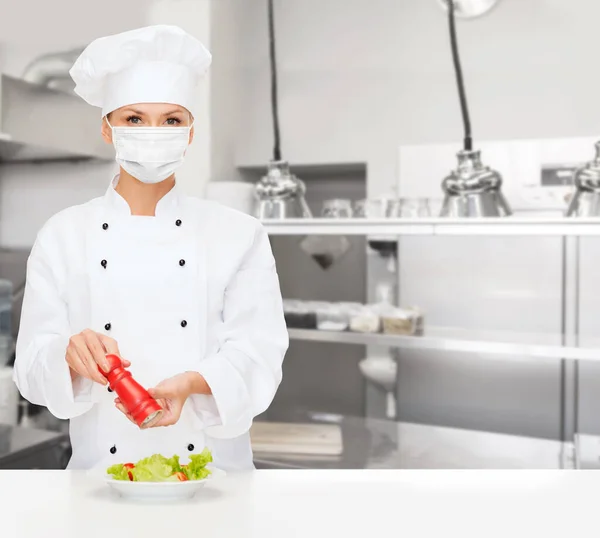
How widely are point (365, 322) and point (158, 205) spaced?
1288 millimetres

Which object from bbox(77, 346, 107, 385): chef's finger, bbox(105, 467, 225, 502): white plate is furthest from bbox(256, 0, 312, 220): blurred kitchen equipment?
bbox(105, 467, 225, 502): white plate

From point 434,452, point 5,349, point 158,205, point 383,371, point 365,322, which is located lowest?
point 434,452

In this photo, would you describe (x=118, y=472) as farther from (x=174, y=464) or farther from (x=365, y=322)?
(x=365, y=322)

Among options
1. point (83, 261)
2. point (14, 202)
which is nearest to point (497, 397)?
point (83, 261)

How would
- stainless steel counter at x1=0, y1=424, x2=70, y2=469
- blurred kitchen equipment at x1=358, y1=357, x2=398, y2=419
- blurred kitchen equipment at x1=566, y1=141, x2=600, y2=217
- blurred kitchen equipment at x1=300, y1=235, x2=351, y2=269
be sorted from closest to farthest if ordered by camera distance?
blurred kitchen equipment at x1=566, y1=141, x2=600, y2=217, stainless steel counter at x1=0, y1=424, x2=70, y2=469, blurred kitchen equipment at x1=358, y1=357, x2=398, y2=419, blurred kitchen equipment at x1=300, y1=235, x2=351, y2=269

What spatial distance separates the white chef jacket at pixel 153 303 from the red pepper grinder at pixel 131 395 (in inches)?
10.2

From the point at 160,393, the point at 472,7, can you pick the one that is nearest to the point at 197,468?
the point at 160,393

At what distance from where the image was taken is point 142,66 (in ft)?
4.39

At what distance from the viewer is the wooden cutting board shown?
250 centimetres

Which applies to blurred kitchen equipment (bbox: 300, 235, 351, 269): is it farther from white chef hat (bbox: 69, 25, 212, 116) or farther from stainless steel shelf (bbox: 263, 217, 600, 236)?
white chef hat (bbox: 69, 25, 212, 116)

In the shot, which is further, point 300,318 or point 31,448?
point 300,318

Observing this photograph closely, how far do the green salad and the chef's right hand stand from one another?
0.14 meters

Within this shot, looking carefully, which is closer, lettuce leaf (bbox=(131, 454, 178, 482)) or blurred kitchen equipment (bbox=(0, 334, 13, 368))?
lettuce leaf (bbox=(131, 454, 178, 482))

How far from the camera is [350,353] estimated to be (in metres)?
3.59
